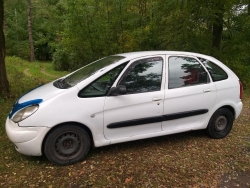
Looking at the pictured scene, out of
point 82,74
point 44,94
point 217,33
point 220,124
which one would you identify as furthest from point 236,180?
point 217,33

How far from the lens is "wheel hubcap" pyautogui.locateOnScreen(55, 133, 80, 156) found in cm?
353

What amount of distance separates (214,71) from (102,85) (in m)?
2.14

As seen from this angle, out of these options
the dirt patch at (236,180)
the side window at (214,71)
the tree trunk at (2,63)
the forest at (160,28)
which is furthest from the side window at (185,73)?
the forest at (160,28)

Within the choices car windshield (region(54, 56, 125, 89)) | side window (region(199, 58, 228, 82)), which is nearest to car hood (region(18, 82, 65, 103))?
car windshield (region(54, 56, 125, 89))

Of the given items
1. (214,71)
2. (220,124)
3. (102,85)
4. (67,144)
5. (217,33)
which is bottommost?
(220,124)

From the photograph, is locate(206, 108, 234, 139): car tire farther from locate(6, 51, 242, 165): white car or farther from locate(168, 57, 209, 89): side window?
locate(168, 57, 209, 89): side window

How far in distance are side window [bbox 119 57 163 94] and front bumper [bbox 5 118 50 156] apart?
4.57 ft

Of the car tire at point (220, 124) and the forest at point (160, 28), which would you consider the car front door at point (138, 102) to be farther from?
the forest at point (160, 28)

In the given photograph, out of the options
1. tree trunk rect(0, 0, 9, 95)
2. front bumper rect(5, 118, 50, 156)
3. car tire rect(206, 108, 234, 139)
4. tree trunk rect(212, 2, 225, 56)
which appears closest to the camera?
front bumper rect(5, 118, 50, 156)

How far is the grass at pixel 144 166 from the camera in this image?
10.7 ft

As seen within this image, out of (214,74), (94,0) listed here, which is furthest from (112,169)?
(94,0)

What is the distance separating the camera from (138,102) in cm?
379

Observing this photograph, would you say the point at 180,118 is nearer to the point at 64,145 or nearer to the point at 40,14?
the point at 64,145

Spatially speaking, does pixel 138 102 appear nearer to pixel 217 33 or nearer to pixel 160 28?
pixel 217 33
